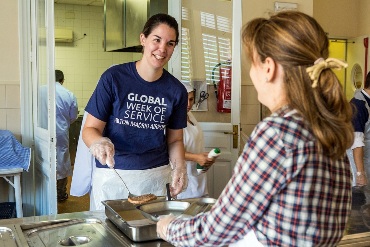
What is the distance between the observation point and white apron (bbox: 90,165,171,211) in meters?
2.02

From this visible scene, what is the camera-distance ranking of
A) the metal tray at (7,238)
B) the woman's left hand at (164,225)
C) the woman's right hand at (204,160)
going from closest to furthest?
1. the woman's left hand at (164,225)
2. the metal tray at (7,238)
3. the woman's right hand at (204,160)

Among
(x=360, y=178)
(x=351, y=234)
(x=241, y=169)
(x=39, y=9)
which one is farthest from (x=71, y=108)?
(x=241, y=169)

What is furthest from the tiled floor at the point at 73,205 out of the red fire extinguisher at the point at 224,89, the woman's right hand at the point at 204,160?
the woman's right hand at the point at 204,160

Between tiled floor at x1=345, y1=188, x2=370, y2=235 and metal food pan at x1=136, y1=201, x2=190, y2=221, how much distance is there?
0.55 metres

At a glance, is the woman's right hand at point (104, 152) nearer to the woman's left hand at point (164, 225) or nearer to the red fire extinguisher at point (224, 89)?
the woman's left hand at point (164, 225)

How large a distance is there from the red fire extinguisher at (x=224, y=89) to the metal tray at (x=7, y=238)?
2.54 m

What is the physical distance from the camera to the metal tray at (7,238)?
53.7 inches

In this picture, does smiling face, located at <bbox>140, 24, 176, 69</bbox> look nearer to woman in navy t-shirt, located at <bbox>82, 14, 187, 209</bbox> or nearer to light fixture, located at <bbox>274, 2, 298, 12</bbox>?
woman in navy t-shirt, located at <bbox>82, 14, 187, 209</bbox>

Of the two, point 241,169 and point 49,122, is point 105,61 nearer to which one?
point 49,122

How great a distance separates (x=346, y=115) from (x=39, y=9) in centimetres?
312

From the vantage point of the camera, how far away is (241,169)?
90cm

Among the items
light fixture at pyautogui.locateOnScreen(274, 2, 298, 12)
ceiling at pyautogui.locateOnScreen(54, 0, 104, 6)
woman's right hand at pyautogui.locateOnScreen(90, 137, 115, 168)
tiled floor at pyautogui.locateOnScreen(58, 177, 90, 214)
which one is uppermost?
ceiling at pyautogui.locateOnScreen(54, 0, 104, 6)

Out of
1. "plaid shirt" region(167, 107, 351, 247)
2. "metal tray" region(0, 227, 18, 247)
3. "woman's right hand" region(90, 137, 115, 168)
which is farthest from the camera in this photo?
"woman's right hand" region(90, 137, 115, 168)

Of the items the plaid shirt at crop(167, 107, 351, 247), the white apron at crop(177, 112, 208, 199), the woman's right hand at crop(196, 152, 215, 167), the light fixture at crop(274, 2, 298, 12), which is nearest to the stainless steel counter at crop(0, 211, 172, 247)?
the plaid shirt at crop(167, 107, 351, 247)
